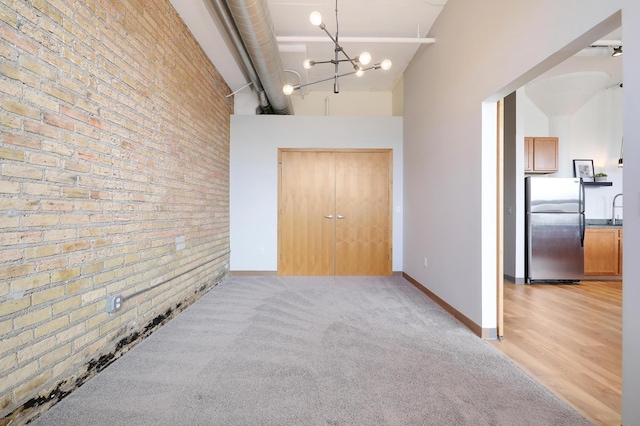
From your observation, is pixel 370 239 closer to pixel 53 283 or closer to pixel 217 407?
pixel 217 407

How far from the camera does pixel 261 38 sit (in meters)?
2.85

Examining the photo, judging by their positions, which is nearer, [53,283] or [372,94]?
[53,283]

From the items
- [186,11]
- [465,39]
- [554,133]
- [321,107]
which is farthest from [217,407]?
[554,133]

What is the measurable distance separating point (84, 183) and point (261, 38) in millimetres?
2015

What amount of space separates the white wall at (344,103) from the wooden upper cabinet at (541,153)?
7.92ft

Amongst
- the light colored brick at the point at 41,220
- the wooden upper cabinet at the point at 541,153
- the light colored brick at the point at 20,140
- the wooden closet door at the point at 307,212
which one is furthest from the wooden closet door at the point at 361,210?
the light colored brick at the point at 20,140

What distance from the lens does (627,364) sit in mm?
1301

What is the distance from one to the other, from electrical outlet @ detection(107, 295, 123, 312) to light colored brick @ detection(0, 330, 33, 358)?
53 cm

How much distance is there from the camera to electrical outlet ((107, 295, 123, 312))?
1.96 m

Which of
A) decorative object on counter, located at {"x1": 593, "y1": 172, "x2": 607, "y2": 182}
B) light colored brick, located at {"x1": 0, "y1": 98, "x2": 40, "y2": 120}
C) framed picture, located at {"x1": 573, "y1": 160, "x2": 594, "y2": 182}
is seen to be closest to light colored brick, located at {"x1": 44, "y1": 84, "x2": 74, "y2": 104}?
light colored brick, located at {"x1": 0, "y1": 98, "x2": 40, "y2": 120}

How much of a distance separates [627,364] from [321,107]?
5095mm

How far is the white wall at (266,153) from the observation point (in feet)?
15.5

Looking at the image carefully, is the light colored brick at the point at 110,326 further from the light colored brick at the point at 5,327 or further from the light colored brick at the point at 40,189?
the light colored brick at the point at 40,189

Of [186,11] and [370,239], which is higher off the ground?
[186,11]
